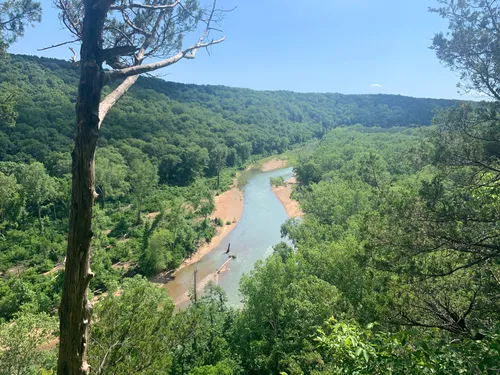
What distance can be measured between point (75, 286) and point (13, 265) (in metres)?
26.5

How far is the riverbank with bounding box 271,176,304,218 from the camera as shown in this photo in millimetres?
42350

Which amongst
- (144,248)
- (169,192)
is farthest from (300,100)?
(144,248)

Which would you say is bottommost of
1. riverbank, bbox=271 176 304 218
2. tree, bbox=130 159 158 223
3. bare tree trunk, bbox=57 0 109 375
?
riverbank, bbox=271 176 304 218

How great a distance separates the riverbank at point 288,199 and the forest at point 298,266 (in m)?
2.87

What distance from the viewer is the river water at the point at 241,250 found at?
2395 cm

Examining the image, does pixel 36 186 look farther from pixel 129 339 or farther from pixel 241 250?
pixel 129 339

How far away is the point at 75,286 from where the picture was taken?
279 cm

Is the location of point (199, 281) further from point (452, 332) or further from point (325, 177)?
point (325, 177)

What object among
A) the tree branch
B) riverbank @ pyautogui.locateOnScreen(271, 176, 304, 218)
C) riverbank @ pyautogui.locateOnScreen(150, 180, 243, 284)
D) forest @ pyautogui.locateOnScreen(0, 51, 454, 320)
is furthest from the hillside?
riverbank @ pyautogui.locateOnScreen(271, 176, 304, 218)

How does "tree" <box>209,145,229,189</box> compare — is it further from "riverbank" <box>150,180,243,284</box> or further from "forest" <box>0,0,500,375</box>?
"forest" <box>0,0,500,375</box>

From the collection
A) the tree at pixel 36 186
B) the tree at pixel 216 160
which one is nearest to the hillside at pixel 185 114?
the tree at pixel 216 160

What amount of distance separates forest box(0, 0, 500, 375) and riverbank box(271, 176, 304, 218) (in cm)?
287

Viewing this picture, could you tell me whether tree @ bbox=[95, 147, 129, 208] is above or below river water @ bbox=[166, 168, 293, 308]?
above

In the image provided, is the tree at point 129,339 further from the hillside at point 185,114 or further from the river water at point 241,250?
the river water at point 241,250
